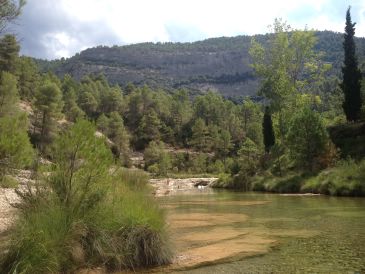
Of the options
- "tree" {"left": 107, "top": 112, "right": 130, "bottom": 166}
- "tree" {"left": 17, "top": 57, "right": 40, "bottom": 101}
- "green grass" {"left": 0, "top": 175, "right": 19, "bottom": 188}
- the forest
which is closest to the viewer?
the forest

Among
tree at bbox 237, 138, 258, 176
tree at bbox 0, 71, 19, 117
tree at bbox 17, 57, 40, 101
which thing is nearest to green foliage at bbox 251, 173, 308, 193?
tree at bbox 237, 138, 258, 176

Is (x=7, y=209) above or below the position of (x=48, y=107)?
below

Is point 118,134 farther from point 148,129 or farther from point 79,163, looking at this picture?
point 79,163

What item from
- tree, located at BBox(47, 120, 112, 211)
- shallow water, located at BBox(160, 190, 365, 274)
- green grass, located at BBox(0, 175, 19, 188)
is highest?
tree, located at BBox(47, 120, 112, 211)

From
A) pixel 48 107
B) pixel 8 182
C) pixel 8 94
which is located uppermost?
pixel 48 107

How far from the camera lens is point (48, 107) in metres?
71.8

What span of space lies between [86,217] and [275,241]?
5756 millimetres

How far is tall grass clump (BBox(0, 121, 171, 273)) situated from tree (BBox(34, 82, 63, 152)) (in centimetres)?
6311

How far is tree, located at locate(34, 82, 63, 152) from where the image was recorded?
235ft

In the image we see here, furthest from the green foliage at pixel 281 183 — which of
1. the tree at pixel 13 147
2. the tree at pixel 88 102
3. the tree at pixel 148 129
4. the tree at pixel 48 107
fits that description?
the tree at pixel 88 102

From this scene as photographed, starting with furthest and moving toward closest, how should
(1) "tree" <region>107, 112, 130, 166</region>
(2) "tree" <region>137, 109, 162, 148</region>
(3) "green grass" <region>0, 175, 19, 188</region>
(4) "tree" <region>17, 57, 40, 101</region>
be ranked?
(2) "tree" <region>137, 109, 162, 148</region>, (1) "tree" <region>107, 112, 130, 166</region>, (4) "tree" <region>17, 57, 40, 101</region>, (3) "green grass" <region>0, 175, 19, 188</region>

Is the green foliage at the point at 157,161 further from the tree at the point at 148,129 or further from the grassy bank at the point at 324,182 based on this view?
the grassy bank at the point at 324,182

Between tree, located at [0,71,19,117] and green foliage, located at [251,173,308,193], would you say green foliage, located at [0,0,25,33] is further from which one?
tree, located at [0,71,19,117]

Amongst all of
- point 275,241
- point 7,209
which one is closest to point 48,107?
point 7,209
